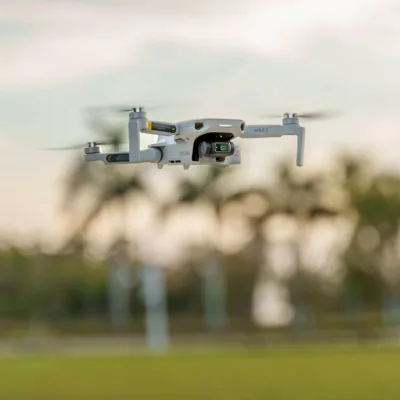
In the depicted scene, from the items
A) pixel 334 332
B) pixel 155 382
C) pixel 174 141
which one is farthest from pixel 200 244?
pixel 174 141

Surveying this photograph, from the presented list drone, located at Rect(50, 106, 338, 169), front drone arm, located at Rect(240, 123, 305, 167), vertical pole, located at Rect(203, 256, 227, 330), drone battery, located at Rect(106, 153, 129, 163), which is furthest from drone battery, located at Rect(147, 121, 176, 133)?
vertical pole, located at Rect(203, 256, 227, 330)

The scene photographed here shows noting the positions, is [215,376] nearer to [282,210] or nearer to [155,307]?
[155,307]

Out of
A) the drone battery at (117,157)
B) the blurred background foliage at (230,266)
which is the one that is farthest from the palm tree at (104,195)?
the drone battery at (117,157)

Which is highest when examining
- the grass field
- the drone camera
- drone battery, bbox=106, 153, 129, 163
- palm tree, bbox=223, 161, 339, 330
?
the drone camera

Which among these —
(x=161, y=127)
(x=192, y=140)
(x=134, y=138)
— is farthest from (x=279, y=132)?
(x=134, y=138)

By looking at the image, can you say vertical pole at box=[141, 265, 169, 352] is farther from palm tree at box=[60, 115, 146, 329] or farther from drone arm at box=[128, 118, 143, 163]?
drone arm at box=[128, 118, 143, 163]

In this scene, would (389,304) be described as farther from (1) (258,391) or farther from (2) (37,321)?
(2) (37,321)

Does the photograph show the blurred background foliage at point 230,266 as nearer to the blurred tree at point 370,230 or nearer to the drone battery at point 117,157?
the blurred tree at point 370,230

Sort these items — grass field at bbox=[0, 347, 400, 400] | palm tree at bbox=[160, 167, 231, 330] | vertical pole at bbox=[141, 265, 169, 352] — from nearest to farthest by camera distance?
grass field at bbox=[0, 347, 400, 400], palm tree at bbox=[160, 167, 231, 330], vertical pole at bbox=[141, 265, 169, 352]
